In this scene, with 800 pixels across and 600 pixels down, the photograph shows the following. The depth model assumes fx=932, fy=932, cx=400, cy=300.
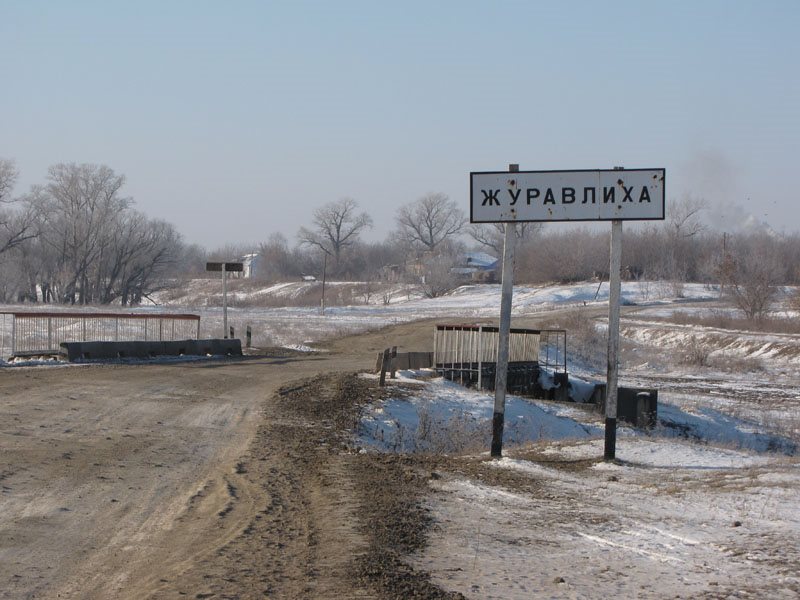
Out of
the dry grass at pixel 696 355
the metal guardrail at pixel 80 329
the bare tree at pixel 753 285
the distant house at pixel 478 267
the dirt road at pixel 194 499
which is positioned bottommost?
the dry grass at pixel 696 355

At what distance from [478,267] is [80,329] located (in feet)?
359

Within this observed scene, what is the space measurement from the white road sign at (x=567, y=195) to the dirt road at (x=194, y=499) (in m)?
3.33

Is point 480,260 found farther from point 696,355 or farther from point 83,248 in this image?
point 696,355

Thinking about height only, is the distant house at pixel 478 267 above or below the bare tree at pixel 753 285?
above

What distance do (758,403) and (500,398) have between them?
22.1 meters

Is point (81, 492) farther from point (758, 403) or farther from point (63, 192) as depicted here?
point (63, 192)

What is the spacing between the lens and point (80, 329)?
98.2ft

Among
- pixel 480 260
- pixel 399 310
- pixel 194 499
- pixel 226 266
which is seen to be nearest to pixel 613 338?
pixel 194 499

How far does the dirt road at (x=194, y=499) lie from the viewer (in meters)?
6.08

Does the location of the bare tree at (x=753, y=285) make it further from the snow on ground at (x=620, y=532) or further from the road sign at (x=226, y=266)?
the snow on ground at (x=620, y=532)

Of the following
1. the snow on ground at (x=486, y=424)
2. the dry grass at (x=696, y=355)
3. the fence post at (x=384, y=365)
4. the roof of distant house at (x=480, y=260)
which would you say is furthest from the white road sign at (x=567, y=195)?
the roof of distant house at (x=480, y=260)

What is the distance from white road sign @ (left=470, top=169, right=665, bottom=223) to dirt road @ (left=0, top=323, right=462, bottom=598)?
10.9 ft

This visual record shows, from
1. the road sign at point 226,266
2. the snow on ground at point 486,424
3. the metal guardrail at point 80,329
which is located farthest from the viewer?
the road sign at point 226,266

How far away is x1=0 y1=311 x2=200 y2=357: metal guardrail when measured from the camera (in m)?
27.6
